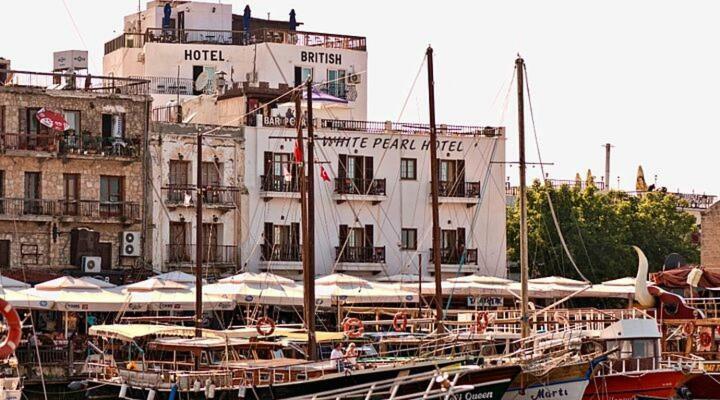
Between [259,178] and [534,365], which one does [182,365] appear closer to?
[534,365]

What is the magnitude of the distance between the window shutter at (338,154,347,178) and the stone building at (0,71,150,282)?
825cm

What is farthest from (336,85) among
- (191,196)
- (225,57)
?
(191,196)

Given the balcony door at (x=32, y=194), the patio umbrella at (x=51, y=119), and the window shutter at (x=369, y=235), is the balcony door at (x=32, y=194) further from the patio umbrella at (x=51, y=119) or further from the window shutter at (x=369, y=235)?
the window shutter at (x=369, y=235)

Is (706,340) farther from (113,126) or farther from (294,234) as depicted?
(113,126)

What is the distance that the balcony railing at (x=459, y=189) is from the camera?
248 ft

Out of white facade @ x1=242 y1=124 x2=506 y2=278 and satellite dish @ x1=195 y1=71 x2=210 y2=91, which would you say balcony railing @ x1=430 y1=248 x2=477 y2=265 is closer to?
white facade @ x1=242 y1=124 x2=506 y2=278

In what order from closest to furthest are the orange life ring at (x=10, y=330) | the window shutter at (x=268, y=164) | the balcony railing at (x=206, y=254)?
the orange life ring at (x=10, y=330) < the balcony railing at (x=206, y=254) < the window shutter at (x=268, y=164)

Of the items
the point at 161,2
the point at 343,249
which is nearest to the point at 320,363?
the point at 343,249

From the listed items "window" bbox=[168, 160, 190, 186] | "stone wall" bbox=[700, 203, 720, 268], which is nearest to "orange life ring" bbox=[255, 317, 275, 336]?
"window" bbox=[168, 160, 190, 186]

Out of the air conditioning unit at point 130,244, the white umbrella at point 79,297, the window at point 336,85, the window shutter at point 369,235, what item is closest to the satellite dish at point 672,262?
the window shutter at point 369,235

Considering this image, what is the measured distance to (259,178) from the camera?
238 ft

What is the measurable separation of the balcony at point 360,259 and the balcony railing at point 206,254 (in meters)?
4.41

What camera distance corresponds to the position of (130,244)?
69.4m

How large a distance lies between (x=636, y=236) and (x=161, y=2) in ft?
84.5
